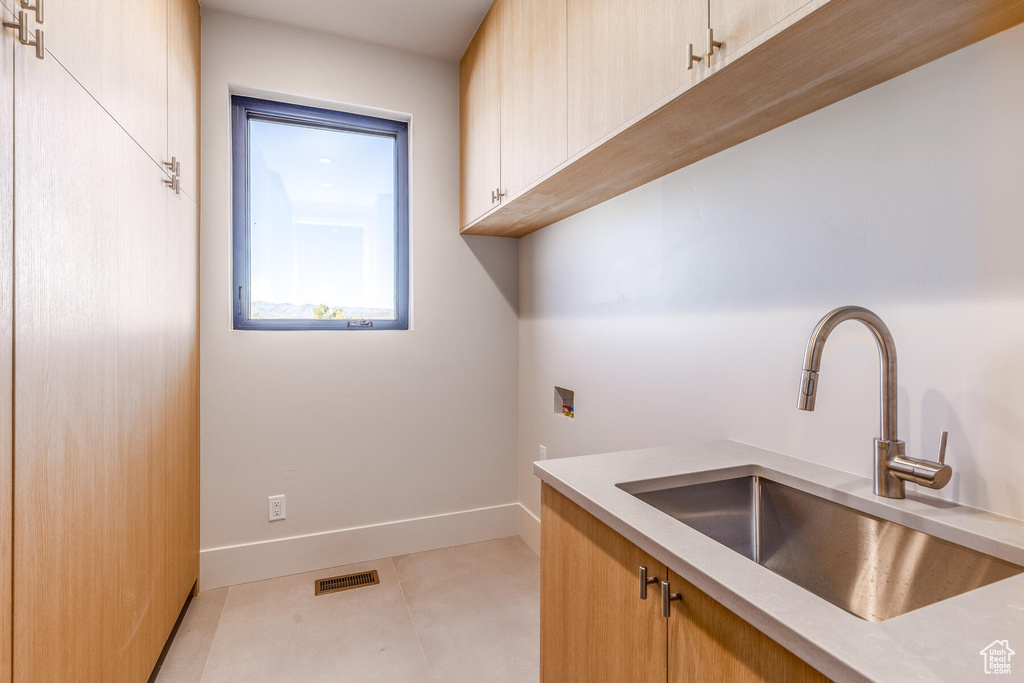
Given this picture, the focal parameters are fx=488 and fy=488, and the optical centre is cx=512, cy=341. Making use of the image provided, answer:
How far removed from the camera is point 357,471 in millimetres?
2445

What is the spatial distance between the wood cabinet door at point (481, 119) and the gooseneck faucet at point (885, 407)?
55.7 inches

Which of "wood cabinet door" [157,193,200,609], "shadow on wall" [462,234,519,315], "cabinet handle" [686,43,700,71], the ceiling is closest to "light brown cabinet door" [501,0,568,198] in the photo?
the ceiling

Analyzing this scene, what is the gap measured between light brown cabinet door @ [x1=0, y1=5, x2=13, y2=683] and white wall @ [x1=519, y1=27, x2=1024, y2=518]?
5.20ft

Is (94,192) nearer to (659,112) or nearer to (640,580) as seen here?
(659,112)

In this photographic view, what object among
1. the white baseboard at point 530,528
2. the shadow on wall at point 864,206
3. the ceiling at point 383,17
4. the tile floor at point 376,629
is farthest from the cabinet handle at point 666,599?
the ceiling at point 383,17

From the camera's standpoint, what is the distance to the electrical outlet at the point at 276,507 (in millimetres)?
2289

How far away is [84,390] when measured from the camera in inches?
43.2

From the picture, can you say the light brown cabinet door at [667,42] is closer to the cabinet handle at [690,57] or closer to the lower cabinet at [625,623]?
the cabinet handle at [690,57]

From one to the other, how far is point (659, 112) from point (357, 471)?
2.09 meters

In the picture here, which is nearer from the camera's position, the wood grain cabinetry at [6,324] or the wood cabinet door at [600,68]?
the wood grain cabinetry at [6,324]

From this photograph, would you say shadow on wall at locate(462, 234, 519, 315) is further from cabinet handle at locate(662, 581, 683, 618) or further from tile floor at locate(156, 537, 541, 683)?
cabinet handle at locate(662, 581, 683, 618)

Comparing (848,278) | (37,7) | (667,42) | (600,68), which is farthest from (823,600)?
(37,7)

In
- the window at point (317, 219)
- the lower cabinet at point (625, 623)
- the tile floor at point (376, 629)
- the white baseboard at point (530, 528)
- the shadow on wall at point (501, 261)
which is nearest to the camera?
the lower cabinet at point (625, 623)

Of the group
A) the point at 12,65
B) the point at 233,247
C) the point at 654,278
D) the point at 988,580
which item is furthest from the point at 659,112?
the point at 233,247
